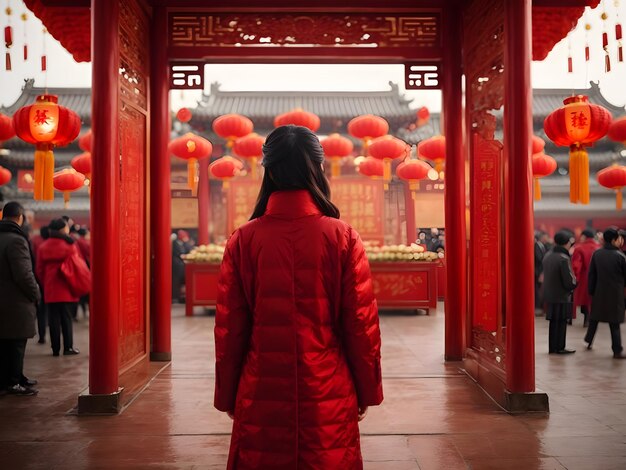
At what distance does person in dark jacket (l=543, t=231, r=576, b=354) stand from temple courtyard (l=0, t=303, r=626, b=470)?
59cm

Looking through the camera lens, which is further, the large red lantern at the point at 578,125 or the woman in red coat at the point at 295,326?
the large red lantern at the point at 578,125

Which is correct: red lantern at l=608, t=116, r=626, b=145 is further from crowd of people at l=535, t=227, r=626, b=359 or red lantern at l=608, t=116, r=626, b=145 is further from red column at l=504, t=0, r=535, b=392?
red column at l=504, t=0, r=535, b=392

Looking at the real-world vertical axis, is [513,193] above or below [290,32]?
below

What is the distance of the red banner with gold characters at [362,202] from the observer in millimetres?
13320

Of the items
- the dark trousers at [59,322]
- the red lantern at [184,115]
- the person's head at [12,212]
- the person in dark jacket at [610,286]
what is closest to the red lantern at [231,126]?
the red lantern at [184,115]

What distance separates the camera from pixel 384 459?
126 inches

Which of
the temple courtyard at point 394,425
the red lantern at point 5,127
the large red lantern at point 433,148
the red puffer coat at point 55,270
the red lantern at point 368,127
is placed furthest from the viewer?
the red lantern at point 368,127

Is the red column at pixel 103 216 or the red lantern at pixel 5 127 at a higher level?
the red lantern at pixel 5 127

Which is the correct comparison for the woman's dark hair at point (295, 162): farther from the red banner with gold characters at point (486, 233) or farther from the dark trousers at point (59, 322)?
the dark trousers at point (59, 322)

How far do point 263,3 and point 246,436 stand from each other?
4537 millimetres

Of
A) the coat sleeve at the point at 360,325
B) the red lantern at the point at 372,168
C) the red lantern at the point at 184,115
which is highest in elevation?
the red lantern at the point at 184,115

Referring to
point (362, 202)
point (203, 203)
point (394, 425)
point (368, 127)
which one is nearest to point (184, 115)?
point (368, 127)

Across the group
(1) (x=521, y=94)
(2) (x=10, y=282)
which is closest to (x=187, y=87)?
(2) (x=10, y=282)

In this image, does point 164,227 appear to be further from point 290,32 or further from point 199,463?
point 199,463
